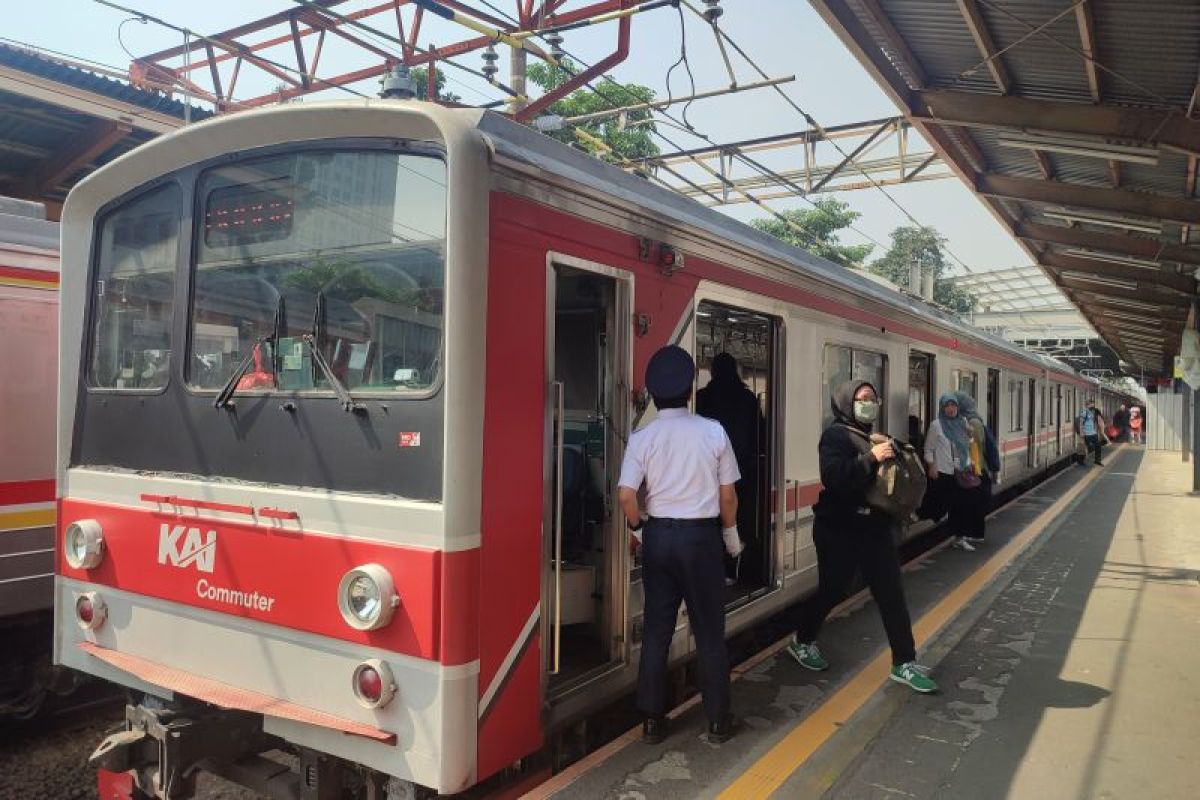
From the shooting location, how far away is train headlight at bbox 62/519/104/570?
142 inches

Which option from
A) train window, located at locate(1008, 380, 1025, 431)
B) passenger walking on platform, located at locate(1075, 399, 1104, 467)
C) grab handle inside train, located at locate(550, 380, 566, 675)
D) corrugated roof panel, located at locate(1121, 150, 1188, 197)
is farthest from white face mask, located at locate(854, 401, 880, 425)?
passenger walking on platform, located at locate(1075, 399, 1104, 467)

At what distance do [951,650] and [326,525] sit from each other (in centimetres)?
420

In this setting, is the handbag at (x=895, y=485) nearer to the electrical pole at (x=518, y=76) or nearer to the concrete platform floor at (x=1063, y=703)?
the concrete platform floor at (x=1063, y=703)

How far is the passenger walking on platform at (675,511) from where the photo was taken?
3.63 metres

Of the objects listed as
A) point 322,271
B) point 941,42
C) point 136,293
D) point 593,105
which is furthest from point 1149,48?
point 593,105

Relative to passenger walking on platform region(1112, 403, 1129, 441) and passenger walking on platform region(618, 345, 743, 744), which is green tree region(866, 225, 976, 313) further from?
passenger walking on platform region(618, 345, 743, 744)

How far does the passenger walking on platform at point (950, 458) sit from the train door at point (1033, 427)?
6.37 metres

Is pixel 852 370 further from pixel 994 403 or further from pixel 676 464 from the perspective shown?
pixel 994 403

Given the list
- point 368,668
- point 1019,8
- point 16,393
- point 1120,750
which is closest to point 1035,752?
point 1120,750

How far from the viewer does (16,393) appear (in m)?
4.77

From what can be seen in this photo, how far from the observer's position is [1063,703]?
4.57 meters

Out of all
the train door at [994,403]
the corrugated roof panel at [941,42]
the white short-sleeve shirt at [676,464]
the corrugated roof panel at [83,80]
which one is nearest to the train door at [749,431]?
the white short-sleeve shirt at [676,464]

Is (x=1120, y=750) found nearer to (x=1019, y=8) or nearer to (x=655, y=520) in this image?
(x=655, y=520)

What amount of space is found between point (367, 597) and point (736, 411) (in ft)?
10.1
